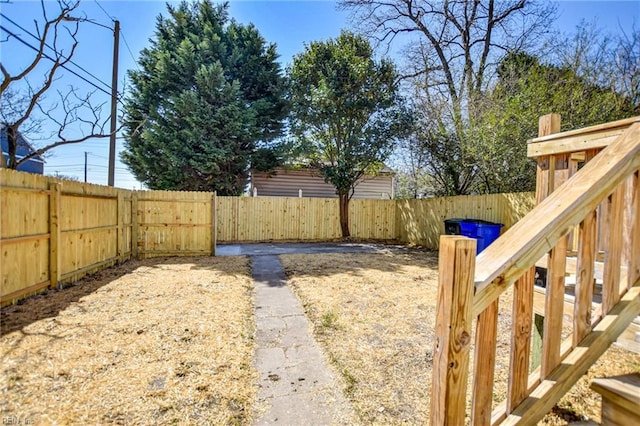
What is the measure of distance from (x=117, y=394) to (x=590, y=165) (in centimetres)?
301

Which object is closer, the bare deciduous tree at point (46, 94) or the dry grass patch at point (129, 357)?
the dry grass patch at point (129, 357)

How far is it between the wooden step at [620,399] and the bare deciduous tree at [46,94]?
8.11 m

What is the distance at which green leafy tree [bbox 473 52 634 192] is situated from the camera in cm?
652

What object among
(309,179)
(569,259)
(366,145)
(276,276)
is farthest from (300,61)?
(569,259)

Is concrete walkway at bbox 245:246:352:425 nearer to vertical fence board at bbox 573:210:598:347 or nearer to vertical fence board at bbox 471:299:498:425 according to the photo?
vertical fence board at bbox 471:299:498:425

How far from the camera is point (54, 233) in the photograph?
172 inches

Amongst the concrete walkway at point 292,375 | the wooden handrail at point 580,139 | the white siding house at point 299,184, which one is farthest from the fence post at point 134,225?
the wooden handrail at point 580,139

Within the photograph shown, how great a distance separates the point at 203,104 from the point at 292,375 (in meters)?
10.2

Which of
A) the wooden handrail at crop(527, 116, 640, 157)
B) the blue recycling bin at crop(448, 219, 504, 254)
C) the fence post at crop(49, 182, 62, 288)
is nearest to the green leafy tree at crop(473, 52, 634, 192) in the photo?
the blue recycling bin at crop(448, 219, 504, 254)

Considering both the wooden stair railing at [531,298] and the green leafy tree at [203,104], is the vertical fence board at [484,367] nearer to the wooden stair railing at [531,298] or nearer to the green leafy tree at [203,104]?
the wooden stair railing at [531,298]

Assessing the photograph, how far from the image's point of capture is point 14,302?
12.2 feet

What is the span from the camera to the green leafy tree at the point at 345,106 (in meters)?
10.1

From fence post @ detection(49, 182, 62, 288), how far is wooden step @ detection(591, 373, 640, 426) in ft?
19.5

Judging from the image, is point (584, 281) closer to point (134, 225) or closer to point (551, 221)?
point (551, 221)
